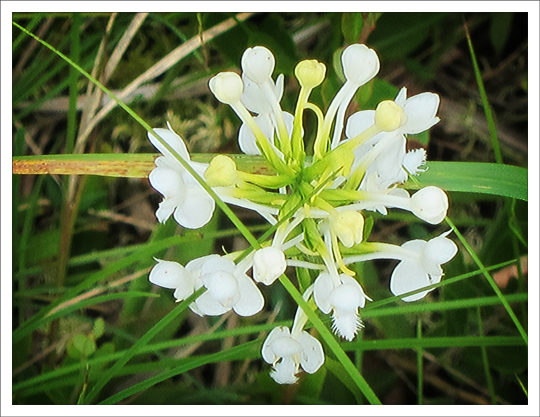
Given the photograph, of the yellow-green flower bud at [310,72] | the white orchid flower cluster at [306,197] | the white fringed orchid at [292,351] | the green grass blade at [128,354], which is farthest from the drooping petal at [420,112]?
the green grass blade at [128,354]

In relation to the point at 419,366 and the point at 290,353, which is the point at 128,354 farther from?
the point at 419,366

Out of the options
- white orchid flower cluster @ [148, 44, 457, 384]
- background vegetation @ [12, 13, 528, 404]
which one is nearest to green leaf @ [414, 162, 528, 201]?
background vegetation @ [12, 13, 528, 404]

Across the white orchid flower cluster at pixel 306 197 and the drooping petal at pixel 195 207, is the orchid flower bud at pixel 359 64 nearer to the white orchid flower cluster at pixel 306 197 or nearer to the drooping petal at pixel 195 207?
the white orchid flower cluster at pixel 306 197

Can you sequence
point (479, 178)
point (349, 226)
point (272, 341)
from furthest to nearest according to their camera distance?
point (479, 178)
point (272, 341)
point (349, 226)

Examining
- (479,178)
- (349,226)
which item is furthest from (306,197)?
(479,178)

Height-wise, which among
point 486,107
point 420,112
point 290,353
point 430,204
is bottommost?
point 290,353

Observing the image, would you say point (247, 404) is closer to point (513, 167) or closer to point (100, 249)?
point (100, 249)

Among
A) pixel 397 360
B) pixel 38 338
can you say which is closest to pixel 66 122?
pixel 38 338

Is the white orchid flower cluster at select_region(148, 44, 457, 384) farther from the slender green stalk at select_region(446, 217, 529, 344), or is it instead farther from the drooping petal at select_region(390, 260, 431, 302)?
the slender green stalk at select_region(446, 217, 529, 344)
